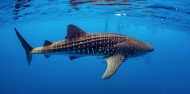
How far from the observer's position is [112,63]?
305 inches

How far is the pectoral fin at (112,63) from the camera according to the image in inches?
290

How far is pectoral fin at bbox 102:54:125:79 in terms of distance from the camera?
7371 millimetres

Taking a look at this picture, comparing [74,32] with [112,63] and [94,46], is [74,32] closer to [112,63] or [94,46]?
[94,46]

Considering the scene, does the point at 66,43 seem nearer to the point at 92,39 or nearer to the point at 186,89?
the point at 92,39

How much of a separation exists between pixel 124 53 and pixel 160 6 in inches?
590

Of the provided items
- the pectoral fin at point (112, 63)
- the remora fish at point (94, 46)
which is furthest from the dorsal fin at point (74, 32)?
the pectoral fin at point (112, 63)

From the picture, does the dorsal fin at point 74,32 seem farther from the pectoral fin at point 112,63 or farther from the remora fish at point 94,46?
the pectoral fin at point 112,63

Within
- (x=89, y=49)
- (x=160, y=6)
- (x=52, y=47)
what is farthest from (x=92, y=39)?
(x=160, y=6)

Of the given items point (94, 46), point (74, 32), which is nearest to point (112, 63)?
point (94, 46)

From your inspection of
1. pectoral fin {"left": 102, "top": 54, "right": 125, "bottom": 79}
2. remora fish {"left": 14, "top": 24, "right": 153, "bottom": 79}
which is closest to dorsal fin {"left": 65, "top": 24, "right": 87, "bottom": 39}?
remora fish {"left": 14, "top": 24, "right": 153, "bottom": 79}

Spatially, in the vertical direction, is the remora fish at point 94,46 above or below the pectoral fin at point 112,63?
above

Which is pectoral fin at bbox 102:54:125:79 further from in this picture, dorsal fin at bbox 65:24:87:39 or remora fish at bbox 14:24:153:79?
dorsal fin at bbox 65:24:87:39

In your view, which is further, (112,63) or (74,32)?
(74,32)

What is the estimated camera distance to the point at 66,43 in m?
7.98
